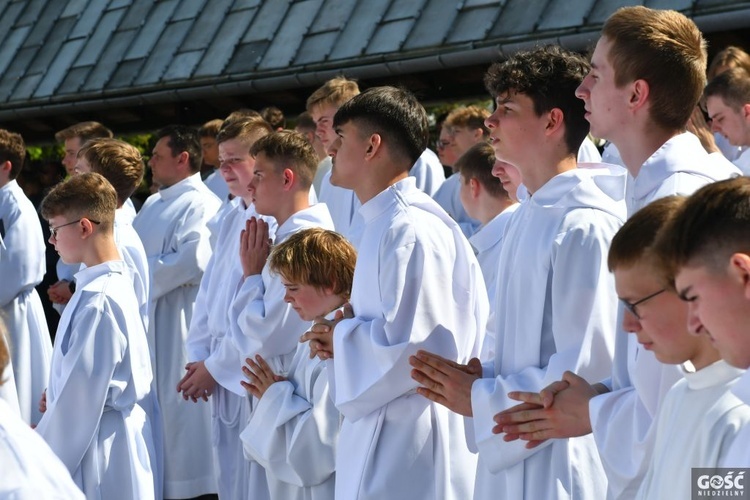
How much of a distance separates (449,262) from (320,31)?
7.30 m

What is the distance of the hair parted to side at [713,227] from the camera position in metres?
2.95

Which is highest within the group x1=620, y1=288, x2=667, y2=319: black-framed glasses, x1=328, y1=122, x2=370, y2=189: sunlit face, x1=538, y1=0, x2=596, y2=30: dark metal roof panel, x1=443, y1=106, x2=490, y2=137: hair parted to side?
x1=538, y1=0, x2=596, y2=30: dark metal roof panel

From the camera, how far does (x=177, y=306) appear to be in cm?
909

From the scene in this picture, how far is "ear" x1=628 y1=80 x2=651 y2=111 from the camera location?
408 cm

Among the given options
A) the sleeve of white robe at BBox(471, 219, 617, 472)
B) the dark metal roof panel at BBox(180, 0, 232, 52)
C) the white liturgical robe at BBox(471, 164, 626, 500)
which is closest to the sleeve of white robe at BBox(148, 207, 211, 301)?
the dark metal roof panel at BBox(180, 0, 232, 52)

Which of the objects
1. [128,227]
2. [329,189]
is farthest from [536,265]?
[329,189]

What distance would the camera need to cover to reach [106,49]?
14727 millimetres

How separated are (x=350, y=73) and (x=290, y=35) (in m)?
1.33

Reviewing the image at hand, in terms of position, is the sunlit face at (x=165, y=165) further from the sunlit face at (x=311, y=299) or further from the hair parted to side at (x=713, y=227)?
the hair parted to side at (x=713, y=227)

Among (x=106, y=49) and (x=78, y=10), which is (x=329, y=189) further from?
(x=78, y=10)

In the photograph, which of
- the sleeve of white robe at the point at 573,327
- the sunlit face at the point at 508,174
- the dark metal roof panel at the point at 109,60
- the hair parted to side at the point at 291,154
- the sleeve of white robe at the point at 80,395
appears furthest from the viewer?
the dark metal roof panel at the point at 109,60

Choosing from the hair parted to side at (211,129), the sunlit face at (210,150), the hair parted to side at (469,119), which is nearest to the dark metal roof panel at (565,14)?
the hair parted to side at (469,119)

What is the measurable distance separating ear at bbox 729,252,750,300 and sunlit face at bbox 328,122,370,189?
2.61 metres

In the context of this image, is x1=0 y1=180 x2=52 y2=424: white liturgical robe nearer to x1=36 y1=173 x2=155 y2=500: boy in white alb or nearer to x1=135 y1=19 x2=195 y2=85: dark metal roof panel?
x1=36 y1=173 x2=155 y2=500: boy in white alb
